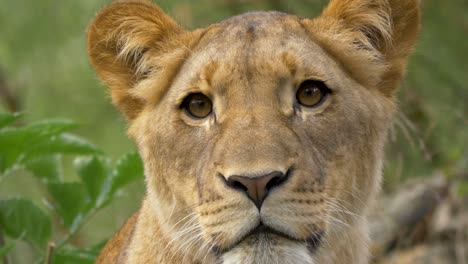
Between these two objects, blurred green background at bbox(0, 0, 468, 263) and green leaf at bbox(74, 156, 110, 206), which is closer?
green leaf at bbox(74, 156, 110, 206)

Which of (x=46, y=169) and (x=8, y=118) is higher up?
(x=8, y=118)

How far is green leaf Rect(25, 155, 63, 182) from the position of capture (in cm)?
532

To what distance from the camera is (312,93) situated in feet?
14.7

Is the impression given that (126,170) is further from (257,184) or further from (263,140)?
(257,184)

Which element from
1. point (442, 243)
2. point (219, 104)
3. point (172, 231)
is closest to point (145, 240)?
point (172, 231)

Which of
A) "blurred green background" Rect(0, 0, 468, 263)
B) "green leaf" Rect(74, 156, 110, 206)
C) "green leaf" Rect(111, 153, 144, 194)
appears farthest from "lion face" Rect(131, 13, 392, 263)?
"blurred green background" Rect(0, 0, 468, 263)

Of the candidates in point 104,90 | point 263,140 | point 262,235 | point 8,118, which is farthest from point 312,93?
point 104,90

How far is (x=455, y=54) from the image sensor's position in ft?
29.4

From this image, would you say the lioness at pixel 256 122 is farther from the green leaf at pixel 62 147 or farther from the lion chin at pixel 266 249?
the green leaf at pixel 62 147

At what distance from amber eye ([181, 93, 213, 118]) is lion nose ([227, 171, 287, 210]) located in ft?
1.91

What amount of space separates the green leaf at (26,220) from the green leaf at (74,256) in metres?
0.09

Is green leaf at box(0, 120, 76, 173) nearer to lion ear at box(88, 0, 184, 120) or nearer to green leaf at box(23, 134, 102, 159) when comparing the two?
green leaf at box(23, 134, 102, 159)

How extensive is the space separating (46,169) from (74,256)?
0.50 m

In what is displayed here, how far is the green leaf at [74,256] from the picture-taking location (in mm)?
5062
